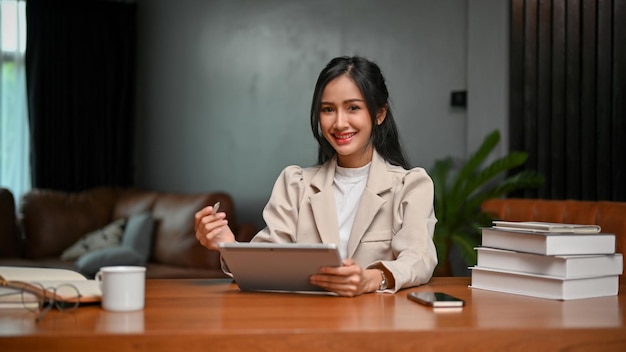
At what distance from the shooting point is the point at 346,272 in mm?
1677

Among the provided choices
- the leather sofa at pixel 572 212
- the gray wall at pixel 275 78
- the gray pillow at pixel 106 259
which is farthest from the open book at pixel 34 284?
the gray wall at pixel 275 78

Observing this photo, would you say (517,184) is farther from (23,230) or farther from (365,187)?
(23,230)

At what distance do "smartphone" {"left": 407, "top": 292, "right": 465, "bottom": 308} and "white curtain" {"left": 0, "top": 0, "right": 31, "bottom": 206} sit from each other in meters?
5.21

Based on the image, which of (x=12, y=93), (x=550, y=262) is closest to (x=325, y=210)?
(x=550, y=262)

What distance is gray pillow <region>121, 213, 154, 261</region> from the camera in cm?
527

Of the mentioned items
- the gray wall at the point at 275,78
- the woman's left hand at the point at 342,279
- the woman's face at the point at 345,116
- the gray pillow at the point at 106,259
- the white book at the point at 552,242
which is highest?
the gray wall at the point at 275,78

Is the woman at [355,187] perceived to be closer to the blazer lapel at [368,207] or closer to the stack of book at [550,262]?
the blazer lapel at [368,207]

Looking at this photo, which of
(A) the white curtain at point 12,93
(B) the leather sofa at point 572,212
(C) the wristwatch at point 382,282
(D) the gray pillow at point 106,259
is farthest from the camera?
(A) the white curtain at point 12,93

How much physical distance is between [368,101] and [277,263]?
0.70 meters

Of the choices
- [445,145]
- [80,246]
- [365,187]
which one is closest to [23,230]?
[80,246]

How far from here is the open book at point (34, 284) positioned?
1.51 meters

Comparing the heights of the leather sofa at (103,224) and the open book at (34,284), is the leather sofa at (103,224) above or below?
below

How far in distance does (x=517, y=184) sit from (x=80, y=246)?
9.70ft

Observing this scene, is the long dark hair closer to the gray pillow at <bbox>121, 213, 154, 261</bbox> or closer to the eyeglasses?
the eyeglasses
